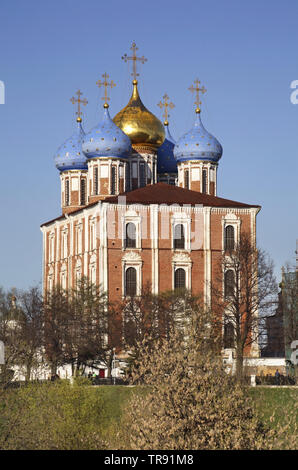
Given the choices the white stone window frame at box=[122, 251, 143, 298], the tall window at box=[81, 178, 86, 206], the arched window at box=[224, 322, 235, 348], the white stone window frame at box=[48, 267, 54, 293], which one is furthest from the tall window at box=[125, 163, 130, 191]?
the arched window at box=[224, 322, 235, 348]

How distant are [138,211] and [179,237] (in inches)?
108

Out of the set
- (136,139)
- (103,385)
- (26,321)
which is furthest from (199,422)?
(136,139)

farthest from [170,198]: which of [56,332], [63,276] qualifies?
[56,332]

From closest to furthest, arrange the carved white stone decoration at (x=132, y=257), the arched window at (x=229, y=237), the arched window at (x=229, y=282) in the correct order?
the arched window at (x=229, y=282), the carved white stone decoration at (x=132, y=257), the arched window at (x=229, y=237)

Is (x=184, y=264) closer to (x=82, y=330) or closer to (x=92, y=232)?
(x=92, y=232)

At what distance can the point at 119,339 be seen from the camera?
187 ft

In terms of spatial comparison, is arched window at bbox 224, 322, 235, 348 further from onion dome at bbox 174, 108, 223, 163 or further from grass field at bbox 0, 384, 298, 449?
grass field at bbox 0, 384, 298, 449

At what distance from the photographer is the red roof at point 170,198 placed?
63.2 m

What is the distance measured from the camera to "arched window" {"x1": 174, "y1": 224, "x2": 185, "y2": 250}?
63.4 meters

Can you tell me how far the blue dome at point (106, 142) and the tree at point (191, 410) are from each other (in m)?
40.9

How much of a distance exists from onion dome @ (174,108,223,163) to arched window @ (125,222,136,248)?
889cm

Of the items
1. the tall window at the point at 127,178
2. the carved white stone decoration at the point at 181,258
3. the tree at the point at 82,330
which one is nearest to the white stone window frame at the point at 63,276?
the tall window at the point at 127,178

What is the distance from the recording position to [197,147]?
69.9m

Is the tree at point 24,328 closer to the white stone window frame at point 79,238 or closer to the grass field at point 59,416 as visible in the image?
the white stone window frame at point 79,238
